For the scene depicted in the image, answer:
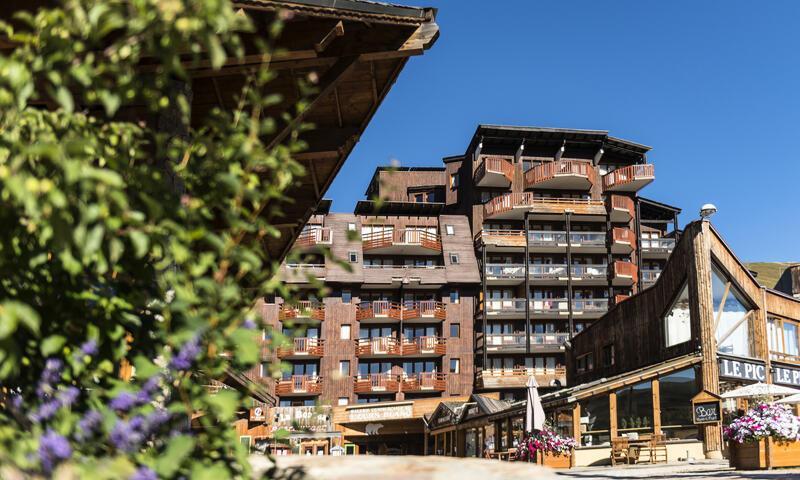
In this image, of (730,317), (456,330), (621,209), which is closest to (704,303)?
(730,317)

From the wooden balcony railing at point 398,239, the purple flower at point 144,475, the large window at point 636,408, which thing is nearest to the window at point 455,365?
the wooden balcony railing at point 398,239

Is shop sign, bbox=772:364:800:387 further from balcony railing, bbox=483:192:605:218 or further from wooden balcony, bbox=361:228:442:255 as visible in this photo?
wooden balcony, bbox=361:228:442:255

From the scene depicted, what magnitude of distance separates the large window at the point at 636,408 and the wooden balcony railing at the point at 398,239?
89.7 ft

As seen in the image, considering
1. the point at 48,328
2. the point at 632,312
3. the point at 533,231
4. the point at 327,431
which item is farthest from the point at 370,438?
the point at 48,328

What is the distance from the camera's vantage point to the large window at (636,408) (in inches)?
1013

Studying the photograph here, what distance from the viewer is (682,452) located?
949 inches

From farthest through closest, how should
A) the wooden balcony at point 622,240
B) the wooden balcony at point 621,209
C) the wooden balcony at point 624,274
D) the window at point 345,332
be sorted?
the wooden balcony at point 621,209, the wooden balcony at point 622,240, the wooden balcony at point 624,274, the window at point 345,332

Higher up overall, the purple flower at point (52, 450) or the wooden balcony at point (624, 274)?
the wooden balcony at point (624, 274)

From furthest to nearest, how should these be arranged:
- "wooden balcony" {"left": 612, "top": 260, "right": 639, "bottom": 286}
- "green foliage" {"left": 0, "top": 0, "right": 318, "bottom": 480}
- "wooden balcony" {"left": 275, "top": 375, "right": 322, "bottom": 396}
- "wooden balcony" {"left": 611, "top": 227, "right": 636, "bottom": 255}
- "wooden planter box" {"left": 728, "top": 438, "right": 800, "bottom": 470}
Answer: "wooden balcony" {"left": 611, "top": 227, "right": 636, "bottom": 255} → "wooden balcony" {"left": 612, "top": 260, "right": 639, "bottom": 286} → "wooden balcony" {"left": 275, "top": 375, "right": 322, "bottom": 396} → "wooden planter box" {"left": 728, "top": 438, "right": 800, "bottom": 470} → "green foliage" {"left": 0, "top": 0, "right": 318, "bottom": 480}

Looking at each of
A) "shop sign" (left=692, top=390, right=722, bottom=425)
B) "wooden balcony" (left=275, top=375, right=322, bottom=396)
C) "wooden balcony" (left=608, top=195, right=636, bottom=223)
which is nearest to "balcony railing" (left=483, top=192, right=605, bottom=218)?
"wooden balcony" (left=608, top=195, right=636, bottom=223)

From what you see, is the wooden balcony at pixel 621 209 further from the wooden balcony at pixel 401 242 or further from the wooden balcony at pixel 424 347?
the wooden balcony at pixel 424 347

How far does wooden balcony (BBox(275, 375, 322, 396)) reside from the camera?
164 ft

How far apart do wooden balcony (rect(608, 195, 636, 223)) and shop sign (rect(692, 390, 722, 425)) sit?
34.7 m

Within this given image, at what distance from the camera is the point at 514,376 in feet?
173
